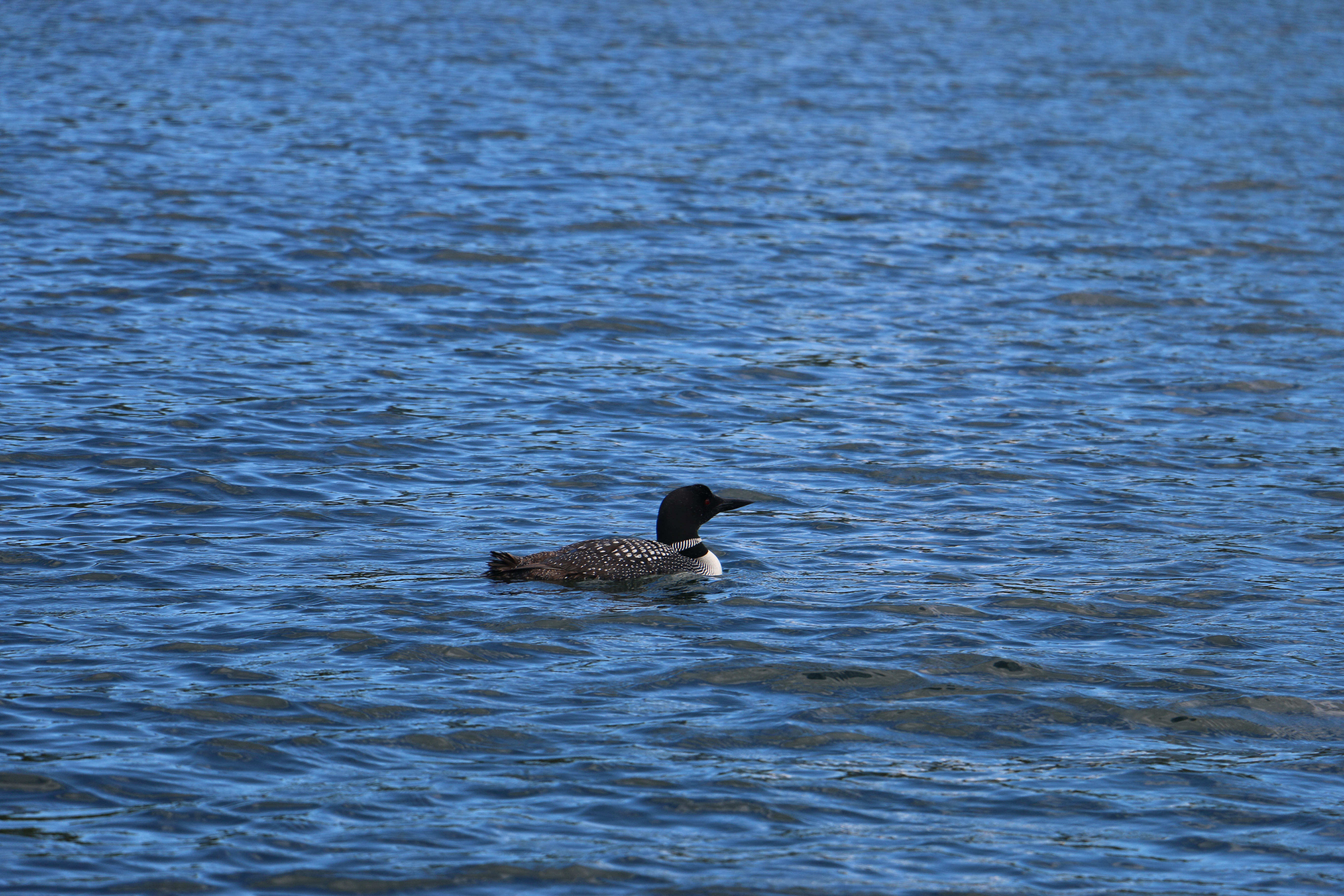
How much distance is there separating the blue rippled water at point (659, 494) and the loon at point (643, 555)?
0.62 ft

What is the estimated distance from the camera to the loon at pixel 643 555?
12500 millimetres

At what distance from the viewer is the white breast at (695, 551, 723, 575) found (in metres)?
13.1

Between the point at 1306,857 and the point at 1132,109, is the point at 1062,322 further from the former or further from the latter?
the point at 1132,109

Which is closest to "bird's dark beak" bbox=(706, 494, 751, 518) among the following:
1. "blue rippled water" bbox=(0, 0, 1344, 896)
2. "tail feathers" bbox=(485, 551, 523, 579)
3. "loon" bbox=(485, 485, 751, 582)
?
"loon" bbox=(485, 485, 751, 582)

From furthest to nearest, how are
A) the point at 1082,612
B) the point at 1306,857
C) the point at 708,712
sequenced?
the point at 1082,612
the point at 708,712
the point at 1306,857

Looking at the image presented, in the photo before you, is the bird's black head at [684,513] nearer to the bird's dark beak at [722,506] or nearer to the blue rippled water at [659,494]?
the bird's dark beak at [722,506]

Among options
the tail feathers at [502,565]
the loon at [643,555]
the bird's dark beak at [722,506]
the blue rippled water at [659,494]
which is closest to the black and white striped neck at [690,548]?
the loon at [643,555]

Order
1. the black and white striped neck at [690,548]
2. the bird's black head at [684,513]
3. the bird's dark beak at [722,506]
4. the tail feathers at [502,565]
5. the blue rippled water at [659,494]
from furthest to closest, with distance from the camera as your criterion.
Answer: the bird's dark beak at [722,506] < the bird's black head at [684,513] < the black and white striped neck at [690,548] < the tail feathers at [502,565] < the blue rippled water at [659,494]

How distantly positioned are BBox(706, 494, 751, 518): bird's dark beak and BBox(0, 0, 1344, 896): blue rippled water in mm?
524

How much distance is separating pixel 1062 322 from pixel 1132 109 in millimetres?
17239

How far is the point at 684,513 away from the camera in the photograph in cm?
1323

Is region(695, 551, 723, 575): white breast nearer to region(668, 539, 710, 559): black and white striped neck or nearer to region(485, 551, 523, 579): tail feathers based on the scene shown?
region(668, 539, 710, 559): black and white striped neck

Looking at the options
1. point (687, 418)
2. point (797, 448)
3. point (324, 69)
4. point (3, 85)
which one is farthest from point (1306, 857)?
point (324, 69)

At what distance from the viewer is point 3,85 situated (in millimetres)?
32875
